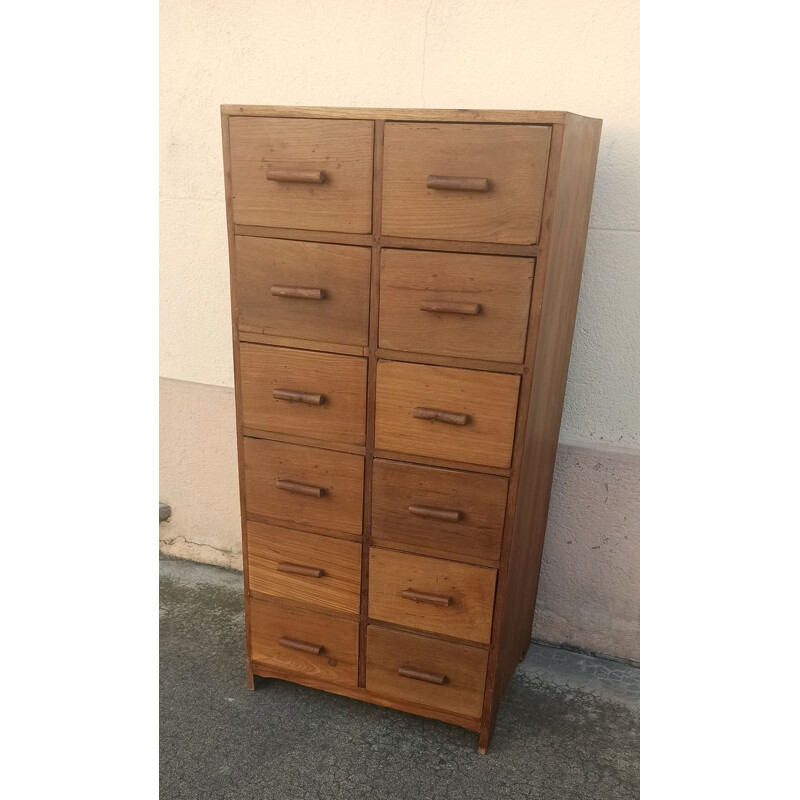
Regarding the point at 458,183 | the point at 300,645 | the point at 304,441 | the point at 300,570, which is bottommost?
the point at 300,645

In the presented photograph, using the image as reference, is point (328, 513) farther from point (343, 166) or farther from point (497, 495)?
point (343, 166)

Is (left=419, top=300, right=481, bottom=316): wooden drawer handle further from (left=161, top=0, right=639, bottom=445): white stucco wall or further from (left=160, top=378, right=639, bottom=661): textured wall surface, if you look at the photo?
(left=160, top=378, right=639, bottom=661): textured wall surface

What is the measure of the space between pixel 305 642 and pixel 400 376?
36.1 inches

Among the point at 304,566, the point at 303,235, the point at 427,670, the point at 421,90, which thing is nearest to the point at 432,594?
the point at 427,670

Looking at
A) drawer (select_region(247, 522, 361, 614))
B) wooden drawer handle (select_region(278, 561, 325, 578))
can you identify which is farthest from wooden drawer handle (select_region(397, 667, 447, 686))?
wooden drawer handle (select_region(278, 561, 325, 578))

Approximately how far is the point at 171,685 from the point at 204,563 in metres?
0.74

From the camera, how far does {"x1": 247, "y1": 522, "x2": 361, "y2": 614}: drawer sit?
2.02 m

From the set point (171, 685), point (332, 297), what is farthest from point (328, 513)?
point (171, 685)

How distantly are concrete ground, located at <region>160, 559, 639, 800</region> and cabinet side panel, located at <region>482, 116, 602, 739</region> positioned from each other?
0.13 m

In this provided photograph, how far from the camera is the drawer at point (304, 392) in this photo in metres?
1.85

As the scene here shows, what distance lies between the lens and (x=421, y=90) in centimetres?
218

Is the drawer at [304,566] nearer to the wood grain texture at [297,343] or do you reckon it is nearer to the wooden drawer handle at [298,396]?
the wooden drawer handle at [298,396]

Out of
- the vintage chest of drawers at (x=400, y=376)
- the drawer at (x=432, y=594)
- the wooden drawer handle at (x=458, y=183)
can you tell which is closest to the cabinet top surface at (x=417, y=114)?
the vintage chest of drawers at (x=400, y=376)

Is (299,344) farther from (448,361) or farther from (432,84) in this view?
(432,84)
